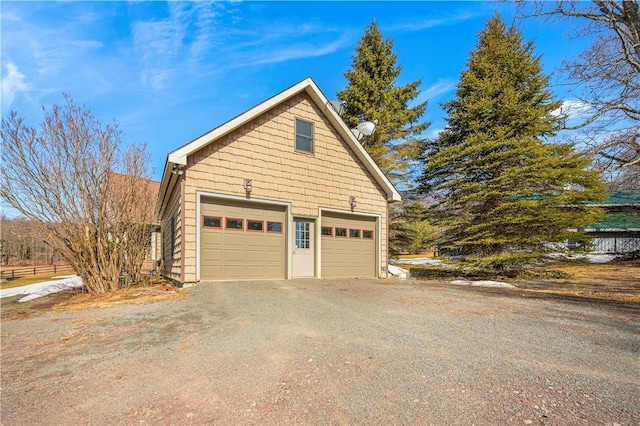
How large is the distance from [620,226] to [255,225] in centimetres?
3109

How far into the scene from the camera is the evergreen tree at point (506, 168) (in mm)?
13219

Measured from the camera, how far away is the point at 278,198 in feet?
33.3

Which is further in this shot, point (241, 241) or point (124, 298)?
point (241, 241)

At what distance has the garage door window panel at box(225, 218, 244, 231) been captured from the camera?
9.20 metres

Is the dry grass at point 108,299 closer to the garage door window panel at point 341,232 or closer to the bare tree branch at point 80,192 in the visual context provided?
the bare tree branch at point 80,192

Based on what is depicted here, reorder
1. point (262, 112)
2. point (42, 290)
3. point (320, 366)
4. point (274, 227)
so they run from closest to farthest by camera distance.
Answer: point (320, 366)
point (262, 112)
point (274, 227)
point (42, 290)

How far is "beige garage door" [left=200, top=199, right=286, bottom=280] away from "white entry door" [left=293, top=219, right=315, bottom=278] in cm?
50

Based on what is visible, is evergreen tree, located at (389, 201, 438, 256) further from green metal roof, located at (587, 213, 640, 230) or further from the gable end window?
green metal roof, located at (587, 213, 640, 230)

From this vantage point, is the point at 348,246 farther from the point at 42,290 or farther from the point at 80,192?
the point at 42,290

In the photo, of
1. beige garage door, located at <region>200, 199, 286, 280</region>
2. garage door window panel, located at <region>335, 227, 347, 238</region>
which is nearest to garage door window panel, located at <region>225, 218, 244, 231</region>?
beige garage door, located at <region>200, 199, 286, 280</region>

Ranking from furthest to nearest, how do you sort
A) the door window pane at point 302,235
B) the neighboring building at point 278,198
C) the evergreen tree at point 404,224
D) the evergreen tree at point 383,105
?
the evergreen tree at point 404,224 < the evergreen tree at point 383,105 < the door window pane at point 302,235 < the neighboring building at point 278,198

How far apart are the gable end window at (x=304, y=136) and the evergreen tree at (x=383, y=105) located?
26.6ft

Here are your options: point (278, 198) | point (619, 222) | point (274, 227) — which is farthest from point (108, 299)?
point (619, 222)

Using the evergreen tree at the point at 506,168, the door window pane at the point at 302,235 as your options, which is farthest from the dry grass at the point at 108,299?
the evergreen tree at the point at 506,168
